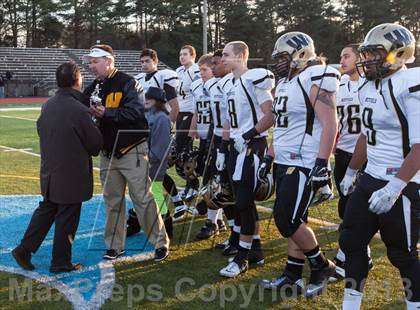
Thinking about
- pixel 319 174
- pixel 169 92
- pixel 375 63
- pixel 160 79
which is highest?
pixel 375 63

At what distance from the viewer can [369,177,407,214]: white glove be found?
293 centimetres

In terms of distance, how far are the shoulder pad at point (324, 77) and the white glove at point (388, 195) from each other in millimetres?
1004

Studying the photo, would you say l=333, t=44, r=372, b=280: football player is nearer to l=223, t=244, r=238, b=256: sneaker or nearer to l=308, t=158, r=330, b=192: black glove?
l=223, t=244, r=238, b=256: sneaker

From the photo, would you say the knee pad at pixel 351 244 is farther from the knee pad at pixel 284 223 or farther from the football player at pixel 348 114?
the football player at pixel 348 114

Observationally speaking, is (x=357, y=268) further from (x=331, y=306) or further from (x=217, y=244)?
(x=217, y=244)

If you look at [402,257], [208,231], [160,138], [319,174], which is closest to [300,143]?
[319,174]

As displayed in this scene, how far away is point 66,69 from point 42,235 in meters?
1.43

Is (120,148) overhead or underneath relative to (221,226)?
overhead

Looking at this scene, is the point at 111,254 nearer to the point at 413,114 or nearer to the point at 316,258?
the point at 316,258

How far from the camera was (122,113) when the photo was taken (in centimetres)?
450

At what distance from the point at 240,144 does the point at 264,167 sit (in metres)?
0.31

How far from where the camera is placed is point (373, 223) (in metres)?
3.18

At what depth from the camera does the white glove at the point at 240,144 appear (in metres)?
4.44

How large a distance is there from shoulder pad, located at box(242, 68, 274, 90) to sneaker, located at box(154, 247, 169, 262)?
1.69 m
